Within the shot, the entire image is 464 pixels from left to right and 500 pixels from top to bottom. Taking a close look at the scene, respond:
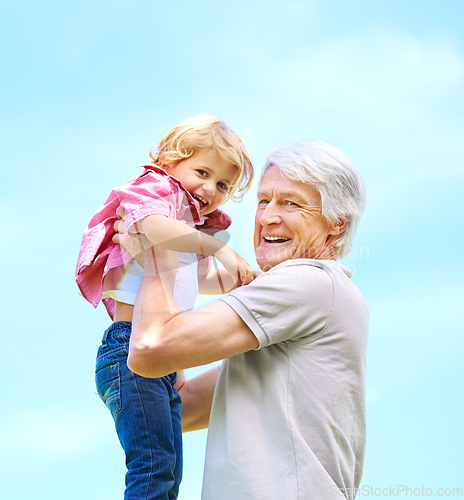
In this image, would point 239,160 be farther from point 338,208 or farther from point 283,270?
point 283,270

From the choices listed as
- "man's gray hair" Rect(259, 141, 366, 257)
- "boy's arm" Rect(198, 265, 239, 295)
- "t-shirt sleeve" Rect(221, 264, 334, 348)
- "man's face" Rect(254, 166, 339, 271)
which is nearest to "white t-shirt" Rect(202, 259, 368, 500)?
"t-shirt sleeve" Rect(221, 264, 334, 348)

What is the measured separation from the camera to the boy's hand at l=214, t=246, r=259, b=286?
99.6 inches

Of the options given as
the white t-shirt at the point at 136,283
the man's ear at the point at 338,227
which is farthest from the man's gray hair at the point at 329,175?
the white t-shirt at the point at 136,283

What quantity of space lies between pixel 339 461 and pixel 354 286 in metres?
0.64

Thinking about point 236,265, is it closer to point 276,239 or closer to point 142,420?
point 276,239

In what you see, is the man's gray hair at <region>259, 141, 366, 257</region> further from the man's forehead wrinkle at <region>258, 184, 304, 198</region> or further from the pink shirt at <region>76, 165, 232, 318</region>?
the pink shirt at <region>76, 165, 232, 318</region>

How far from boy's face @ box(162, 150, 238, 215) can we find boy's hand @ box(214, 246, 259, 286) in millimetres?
497

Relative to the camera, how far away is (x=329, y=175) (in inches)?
99.8

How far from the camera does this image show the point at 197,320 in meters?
2.12

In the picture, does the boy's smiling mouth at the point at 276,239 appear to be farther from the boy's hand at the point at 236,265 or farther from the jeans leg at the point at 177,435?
the jeans leg at the point at 177,435

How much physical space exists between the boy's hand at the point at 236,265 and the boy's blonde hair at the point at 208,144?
636mm

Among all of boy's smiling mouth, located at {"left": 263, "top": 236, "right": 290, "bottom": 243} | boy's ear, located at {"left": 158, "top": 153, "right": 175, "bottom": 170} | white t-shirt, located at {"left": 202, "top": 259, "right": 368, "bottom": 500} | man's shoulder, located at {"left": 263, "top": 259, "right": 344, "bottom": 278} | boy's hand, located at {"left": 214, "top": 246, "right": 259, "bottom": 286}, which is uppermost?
boy's ear, located at {"left": 158, "top": 153, "right": 175, "bottom": 170}

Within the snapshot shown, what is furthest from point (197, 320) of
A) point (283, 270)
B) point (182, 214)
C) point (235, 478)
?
→ point (182, 214)

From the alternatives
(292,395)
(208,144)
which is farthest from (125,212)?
(292,395)
